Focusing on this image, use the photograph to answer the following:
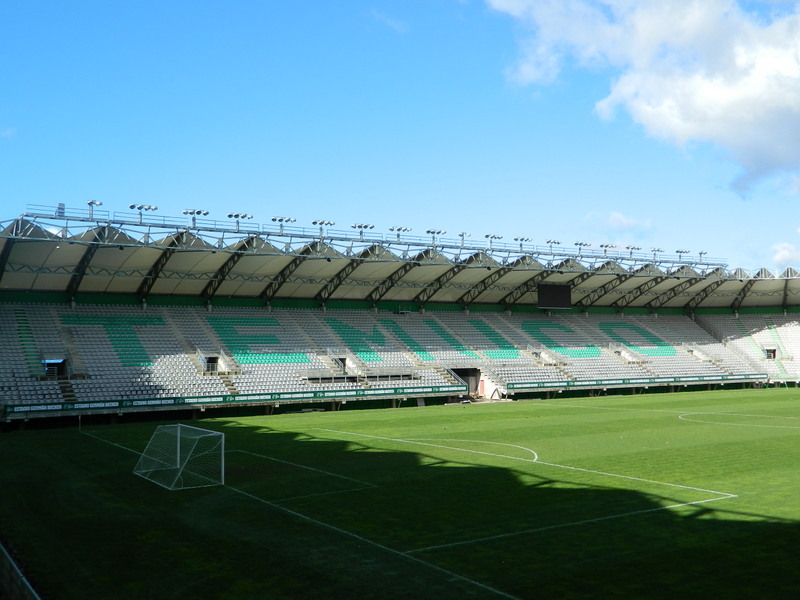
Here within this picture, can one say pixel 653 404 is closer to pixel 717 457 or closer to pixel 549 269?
pixel 549 269

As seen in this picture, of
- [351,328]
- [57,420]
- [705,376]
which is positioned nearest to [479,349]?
[351,328]

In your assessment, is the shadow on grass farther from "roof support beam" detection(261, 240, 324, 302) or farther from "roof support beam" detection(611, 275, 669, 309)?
"roof support beam" detection(611, 275, 669, 309)

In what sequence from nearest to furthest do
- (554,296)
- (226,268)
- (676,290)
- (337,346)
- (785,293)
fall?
(226,268), (337,346), (554,296), (676,290), (785,293)

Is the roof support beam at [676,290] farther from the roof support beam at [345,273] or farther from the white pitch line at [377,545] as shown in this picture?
the white pitch line at [377,545]

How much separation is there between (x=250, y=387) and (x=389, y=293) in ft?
54.9

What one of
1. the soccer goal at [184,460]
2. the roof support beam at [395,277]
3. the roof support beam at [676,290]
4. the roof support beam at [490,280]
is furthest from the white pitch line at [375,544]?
the roof support beam at [676,290]

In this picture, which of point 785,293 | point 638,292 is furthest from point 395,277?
point 785,293

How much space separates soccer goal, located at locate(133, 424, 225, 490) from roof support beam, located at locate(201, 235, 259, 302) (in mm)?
18999

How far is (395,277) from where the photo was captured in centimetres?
5166

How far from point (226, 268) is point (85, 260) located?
8.58 m

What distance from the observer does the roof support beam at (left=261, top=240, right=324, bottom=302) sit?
43.7 meters

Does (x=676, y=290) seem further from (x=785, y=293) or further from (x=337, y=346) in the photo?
(x=337, y=346)

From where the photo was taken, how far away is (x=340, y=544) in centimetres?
1281

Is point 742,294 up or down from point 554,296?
up
